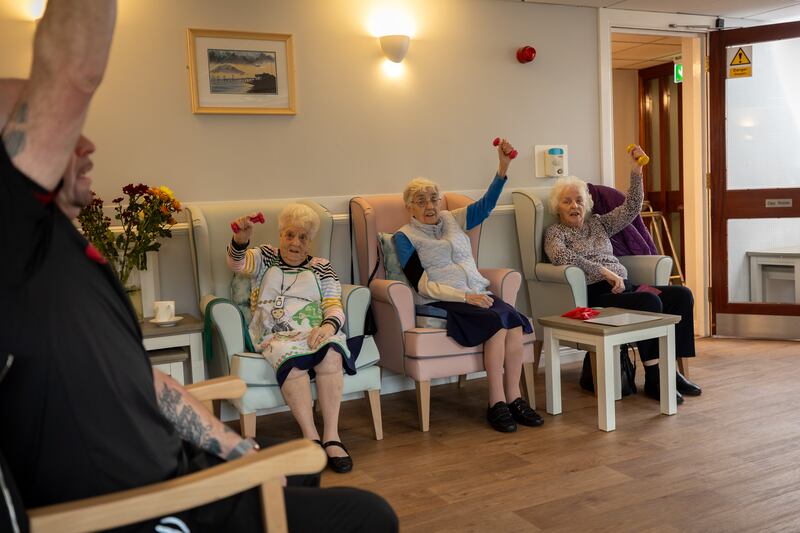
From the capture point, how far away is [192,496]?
1.20m

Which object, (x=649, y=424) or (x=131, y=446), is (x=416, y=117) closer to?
(x=649, y=424)

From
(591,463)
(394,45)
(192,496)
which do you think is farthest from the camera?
(394,45)

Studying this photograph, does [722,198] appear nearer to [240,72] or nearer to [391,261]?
[391,261]

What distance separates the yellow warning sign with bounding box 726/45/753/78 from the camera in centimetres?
539

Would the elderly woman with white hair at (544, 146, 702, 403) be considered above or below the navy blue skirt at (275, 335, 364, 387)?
above

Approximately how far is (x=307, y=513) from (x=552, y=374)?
8.39 feet

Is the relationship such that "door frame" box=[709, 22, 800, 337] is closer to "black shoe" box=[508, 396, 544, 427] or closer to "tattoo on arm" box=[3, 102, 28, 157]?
"black shoe" box=[508, 396, 544, 427]

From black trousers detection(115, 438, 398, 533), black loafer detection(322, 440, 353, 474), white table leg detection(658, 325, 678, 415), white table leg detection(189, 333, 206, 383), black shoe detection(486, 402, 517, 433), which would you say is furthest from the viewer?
white table leg detection(658, 325, 678, 415)

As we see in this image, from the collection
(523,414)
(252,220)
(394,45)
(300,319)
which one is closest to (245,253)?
(252,220)

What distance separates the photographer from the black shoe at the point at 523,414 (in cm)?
360

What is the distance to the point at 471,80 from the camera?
4668 millimetres

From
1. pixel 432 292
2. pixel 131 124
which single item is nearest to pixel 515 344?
pixel 432 292

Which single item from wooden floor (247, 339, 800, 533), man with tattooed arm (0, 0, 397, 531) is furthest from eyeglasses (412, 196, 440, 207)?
man with tattooed arm (0, 0, 397, 531)

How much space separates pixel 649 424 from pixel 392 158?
1.99 metres
